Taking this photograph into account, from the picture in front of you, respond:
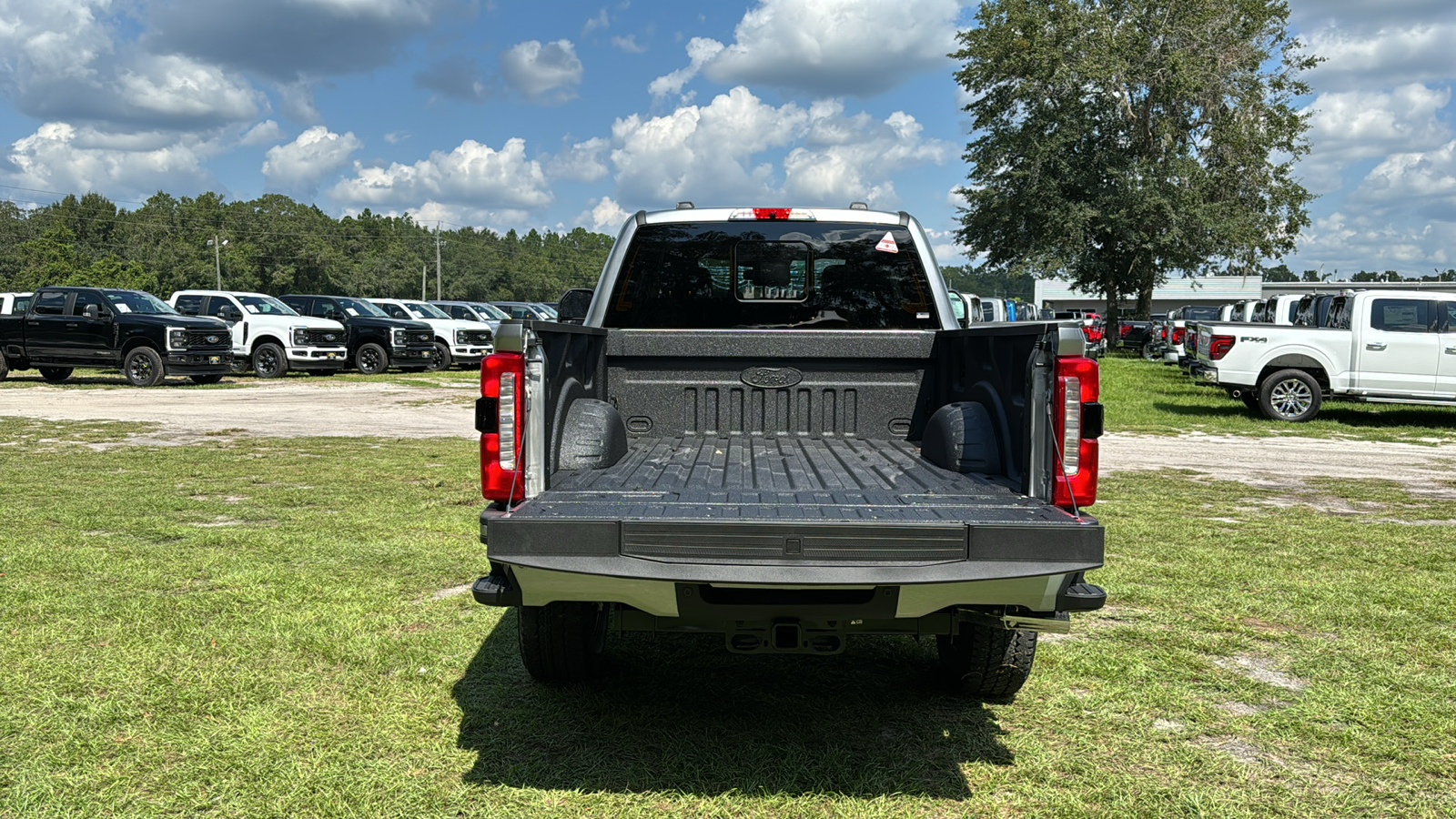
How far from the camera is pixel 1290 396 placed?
1592 cm

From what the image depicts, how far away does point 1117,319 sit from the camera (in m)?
42.8

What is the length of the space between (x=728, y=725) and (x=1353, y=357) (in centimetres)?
1463

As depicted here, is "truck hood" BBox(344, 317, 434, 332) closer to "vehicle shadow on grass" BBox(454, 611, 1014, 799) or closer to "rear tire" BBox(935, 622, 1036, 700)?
"vehicle shadow on grass" BBox(454, 611, 1014, 799)

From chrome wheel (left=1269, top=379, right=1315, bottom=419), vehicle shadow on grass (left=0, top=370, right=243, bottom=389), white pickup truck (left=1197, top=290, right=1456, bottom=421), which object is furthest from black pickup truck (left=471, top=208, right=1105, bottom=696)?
vehicle shadow on grass (left=0, top=370, right=243, bottom=389)

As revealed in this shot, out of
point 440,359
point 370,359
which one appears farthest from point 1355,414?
point 370,359

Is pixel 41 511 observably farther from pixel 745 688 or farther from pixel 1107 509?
pixel 1107 509

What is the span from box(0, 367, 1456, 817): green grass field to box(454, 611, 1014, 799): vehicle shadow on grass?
0.01 m

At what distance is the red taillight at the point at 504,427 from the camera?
11.5ft

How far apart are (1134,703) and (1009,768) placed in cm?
87

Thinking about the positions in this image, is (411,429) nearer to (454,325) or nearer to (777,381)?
(777,381)

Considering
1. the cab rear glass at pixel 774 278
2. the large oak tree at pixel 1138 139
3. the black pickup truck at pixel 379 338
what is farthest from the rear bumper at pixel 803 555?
the large oak tree at pixel 1138 139

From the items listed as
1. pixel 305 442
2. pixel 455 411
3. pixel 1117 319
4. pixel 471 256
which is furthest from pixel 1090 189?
pixel 471 256

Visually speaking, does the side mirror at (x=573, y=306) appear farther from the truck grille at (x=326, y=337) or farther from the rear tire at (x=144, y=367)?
the truck grille at (x=326, y=337)

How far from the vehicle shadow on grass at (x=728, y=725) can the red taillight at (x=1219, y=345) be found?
1273 cm
